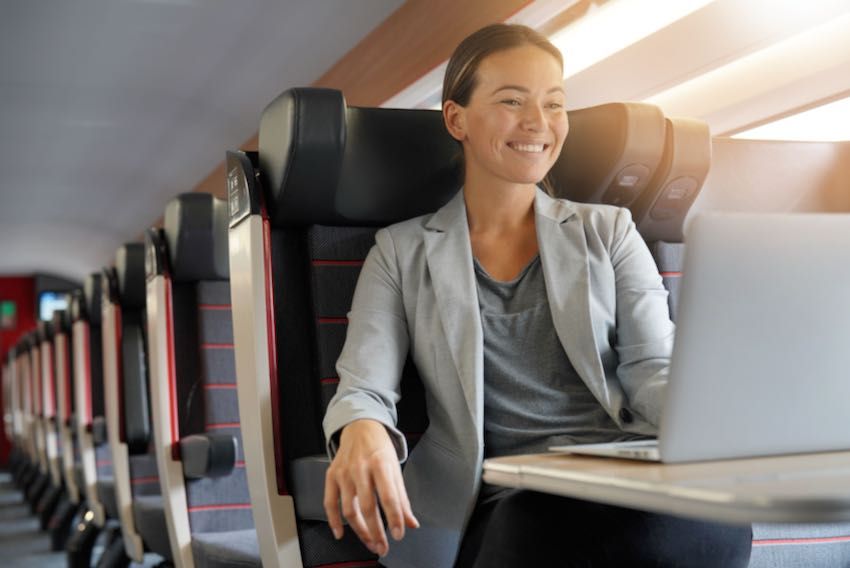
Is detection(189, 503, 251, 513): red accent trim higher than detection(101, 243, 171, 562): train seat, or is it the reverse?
detection(101, 243, 171, 562): train seat

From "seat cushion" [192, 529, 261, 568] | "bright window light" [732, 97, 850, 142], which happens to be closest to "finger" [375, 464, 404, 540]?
"seat cushion" [192, 529, 261, 568]

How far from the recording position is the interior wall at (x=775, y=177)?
2.65 m

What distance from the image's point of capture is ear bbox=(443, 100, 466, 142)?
6.54 feet

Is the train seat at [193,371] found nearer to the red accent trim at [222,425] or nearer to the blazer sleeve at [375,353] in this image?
the red accent trim at [222,425]

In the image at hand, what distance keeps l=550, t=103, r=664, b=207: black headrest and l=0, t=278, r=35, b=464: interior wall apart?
17.8 metres

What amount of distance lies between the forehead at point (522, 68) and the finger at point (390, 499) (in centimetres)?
77

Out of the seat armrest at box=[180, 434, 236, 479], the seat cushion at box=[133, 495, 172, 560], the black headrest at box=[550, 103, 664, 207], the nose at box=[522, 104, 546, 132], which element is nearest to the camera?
the nose at box=[522, 104, 546, 132]

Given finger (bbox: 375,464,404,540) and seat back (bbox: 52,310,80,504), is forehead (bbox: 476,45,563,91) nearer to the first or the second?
finger (bbox: 375,464,404,540)

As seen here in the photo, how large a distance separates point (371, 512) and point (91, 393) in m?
4.31

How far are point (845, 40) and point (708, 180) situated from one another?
1.13 meters

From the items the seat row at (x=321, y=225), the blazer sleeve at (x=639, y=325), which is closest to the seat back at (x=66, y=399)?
the seat row at (x=321, y=225)

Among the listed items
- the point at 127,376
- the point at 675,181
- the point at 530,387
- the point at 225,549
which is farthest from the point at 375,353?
the point at 127,376

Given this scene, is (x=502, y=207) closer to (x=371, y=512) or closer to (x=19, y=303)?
(x=371, y=512)

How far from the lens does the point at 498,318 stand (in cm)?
184
